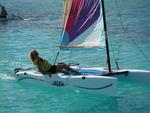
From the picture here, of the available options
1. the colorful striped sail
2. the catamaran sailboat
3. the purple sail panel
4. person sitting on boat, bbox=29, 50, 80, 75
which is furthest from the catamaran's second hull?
the purple sail panel

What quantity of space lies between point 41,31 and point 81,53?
34.2ft

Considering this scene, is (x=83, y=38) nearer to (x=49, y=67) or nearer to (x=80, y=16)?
(x=80, y=16)

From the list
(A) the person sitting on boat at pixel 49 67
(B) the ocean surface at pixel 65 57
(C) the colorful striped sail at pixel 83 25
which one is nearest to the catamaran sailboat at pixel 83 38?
(C) the colorful striped sail at pixel 83 25

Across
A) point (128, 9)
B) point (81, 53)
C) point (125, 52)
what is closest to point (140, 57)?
point (125, 52)

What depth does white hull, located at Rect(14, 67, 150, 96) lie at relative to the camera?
18.6 meters

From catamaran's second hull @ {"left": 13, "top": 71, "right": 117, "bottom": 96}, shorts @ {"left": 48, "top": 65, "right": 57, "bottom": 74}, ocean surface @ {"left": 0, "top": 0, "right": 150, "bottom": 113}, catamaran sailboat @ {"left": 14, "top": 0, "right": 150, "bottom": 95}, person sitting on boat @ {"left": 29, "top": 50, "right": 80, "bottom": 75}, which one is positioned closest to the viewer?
ocean surface @ {"left": 0, "top": 0, "right": 150, "bottom": 113}

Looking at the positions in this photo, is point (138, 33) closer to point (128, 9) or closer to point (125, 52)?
point (125, 52)

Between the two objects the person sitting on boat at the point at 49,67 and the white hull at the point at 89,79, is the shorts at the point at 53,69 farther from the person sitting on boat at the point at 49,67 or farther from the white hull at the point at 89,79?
the white hull at the point at 89,79

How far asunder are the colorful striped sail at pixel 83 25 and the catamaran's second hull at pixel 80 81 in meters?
1.88

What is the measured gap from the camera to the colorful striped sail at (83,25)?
20609mm

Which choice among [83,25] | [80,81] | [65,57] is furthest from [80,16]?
[65,57]

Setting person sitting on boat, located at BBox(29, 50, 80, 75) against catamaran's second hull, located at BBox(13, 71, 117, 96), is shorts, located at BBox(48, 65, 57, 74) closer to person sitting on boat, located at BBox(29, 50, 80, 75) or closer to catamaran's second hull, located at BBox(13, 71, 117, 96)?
person sitting on boat, located at BBox(29, 50, 80, 75)

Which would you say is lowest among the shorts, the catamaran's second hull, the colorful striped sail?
the catamaran's second hull

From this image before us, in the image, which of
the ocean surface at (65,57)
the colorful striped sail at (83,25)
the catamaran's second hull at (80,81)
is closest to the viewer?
the ocean surface at (65,57)
